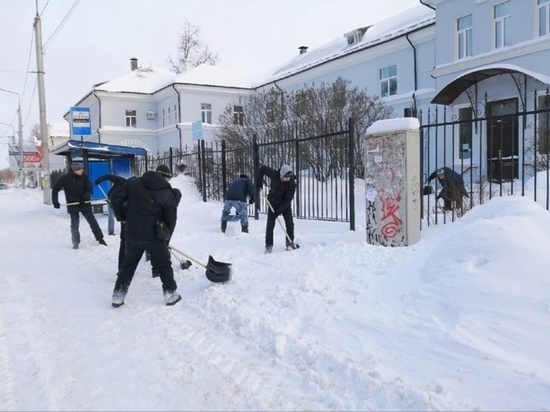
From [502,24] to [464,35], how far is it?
1.78 meters

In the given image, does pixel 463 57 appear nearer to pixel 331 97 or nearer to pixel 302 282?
pixel 331 97

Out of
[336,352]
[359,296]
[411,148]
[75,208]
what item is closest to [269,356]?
[336,352]

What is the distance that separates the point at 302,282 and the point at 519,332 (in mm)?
2371

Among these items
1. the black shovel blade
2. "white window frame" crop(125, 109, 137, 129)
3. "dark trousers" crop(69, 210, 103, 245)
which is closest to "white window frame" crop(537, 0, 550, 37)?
the black shovel blade

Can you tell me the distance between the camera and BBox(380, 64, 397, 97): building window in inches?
956

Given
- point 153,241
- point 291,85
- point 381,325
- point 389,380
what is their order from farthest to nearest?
point 291,85 → point 153,241 → point 381,325 → point 389,380

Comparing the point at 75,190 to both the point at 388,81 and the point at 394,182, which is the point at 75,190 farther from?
the point at 388,81

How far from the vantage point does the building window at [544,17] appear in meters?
15.6

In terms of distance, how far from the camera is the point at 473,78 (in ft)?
55.2

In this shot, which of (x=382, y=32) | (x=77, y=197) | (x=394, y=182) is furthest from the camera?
(x=382, y=32)

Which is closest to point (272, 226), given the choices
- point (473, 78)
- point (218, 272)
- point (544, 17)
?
point (218, 272)

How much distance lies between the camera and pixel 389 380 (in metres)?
3.33

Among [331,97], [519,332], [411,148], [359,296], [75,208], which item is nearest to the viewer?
[519,332]

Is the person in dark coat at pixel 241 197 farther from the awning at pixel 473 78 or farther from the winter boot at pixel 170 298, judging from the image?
the awning at pixel 473 78
